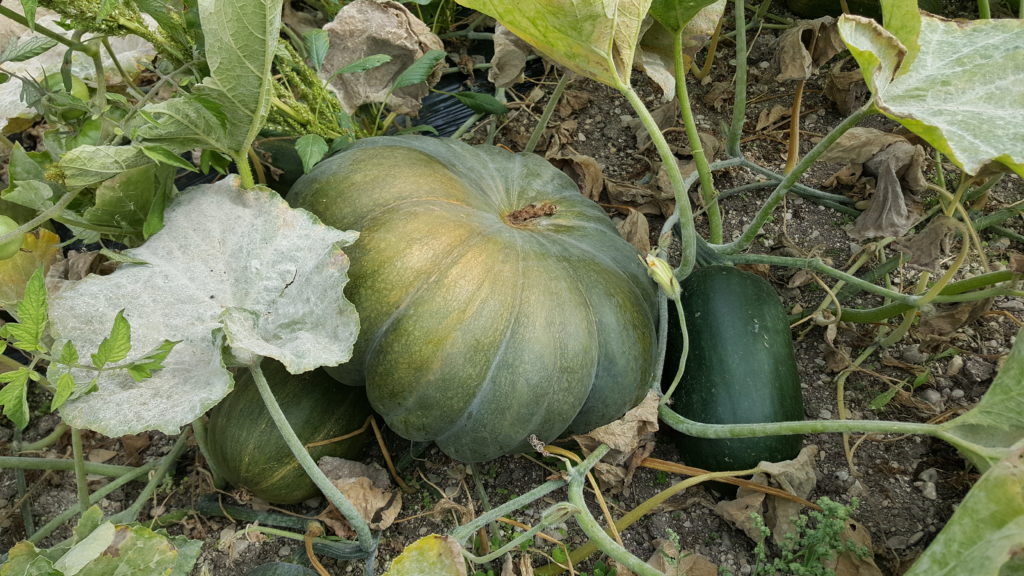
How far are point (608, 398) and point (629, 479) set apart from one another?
237 millimetres

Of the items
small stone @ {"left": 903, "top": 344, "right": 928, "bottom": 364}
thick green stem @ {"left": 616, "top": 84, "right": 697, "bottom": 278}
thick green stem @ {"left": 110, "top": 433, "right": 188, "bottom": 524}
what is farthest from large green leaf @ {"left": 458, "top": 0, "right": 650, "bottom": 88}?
thick green stem @ {"left": 110, "top": 433, "right": 188, "bottom": 524}

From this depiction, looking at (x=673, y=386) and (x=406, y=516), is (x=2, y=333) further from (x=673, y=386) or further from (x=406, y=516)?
(x=673, y=386)

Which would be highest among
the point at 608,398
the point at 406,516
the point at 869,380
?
the point at 608,398

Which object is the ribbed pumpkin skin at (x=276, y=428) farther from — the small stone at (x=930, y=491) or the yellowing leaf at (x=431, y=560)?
the small stone at (x=930, y=491)

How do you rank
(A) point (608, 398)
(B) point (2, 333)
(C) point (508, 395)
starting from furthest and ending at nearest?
(A) point (608, 398)
(C) point (508, 395)
(B) point (2, 333)

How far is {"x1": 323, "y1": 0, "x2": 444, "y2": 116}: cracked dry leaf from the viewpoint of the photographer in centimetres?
162

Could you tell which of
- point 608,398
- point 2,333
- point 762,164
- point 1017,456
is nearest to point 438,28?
point 762,164

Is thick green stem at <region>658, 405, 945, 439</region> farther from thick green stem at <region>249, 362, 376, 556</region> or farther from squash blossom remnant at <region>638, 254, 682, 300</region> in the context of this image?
thick green stem at <region>249, 362, 376, 556</region>

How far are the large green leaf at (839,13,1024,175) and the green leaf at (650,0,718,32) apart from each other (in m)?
0.33

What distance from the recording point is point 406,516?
1484 mm

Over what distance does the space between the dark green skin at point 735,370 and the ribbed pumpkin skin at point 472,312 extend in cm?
13

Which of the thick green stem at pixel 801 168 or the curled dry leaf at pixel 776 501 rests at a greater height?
the thick green stem at pixel 801 168

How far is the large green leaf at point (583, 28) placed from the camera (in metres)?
1.05

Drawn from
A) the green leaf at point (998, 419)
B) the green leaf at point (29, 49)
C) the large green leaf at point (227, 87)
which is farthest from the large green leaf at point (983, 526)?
the green leaf at point (29, 49)
